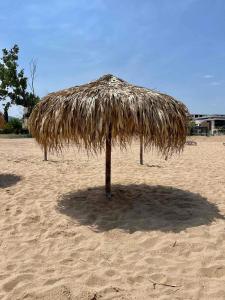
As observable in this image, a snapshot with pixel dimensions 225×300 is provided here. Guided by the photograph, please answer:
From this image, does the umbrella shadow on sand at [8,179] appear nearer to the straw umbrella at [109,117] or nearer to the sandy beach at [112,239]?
the sandy beach at [112,239]

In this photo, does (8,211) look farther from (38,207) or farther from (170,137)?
(170,137)

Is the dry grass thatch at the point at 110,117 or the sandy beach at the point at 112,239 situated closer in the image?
the sandy beach at the point at 112,239

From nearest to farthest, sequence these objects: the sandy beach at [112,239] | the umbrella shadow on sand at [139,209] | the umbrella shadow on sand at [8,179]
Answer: the sandy beach at [112,239]
the umbrella shadow on sand at [139,209]
the umbrella shadow on sand at [8,179]

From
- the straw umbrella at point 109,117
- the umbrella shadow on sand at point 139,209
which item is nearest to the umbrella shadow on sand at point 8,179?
the umbrella shadow on sand at point 139,209

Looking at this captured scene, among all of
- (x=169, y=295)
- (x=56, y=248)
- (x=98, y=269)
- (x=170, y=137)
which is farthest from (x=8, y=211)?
(x=169, y=295)

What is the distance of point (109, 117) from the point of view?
482 centimetres

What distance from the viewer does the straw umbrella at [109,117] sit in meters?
4.85

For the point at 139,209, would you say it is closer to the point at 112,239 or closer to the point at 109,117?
the point at 112,239

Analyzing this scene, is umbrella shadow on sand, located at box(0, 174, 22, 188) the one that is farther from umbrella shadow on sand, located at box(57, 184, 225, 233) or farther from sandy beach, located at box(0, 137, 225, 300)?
umbrella shadow on sand, located at box(57, 184, 225, 233)

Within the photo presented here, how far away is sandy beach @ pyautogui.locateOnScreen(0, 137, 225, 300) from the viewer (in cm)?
328

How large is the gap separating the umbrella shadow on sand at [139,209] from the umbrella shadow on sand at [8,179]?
4.98 ft

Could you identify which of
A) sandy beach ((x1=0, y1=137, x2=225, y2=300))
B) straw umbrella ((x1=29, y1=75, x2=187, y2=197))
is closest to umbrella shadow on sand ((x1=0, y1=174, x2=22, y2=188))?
sandy beach ((x1=0, y1=137, x2=225, y2=300))

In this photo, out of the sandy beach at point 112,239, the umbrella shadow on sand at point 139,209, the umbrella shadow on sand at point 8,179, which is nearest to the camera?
the sandy beach at point 112,239

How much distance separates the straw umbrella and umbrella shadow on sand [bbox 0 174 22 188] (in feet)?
6.57
